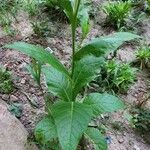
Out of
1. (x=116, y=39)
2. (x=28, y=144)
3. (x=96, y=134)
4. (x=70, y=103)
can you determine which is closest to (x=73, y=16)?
(x=116, y=39)

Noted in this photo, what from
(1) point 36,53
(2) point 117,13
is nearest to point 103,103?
(1) point 36,53

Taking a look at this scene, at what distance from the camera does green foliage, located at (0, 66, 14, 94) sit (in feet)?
11.4

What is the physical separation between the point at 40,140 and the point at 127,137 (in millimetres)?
851

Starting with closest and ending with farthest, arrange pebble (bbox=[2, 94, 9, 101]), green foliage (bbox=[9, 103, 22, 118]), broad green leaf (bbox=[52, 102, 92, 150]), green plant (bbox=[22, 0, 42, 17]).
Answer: broad green leaf (bbox=[52, 102, 92, 150]) → green foliage (bbox=[9, 103, 22, 118]) → pebble (bbox=[2, 94, 9, 101]) → green plant (bbox=[22, 0, 42, 17])

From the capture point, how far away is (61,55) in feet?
13.3

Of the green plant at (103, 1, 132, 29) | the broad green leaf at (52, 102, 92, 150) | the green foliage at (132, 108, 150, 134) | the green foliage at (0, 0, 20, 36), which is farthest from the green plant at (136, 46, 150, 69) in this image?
the broad green leaf at (52, 102, 92, 150)

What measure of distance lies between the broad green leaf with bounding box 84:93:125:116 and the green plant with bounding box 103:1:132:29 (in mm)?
1858

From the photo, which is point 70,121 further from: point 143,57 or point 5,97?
point 143,57

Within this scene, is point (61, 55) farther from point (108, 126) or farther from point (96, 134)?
point (96, 134)

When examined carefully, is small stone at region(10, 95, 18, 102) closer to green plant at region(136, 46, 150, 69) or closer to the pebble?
the pebble

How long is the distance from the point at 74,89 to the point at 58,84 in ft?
0.50

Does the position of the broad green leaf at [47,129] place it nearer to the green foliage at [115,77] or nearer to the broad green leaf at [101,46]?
the broad green leaf at [101,46]

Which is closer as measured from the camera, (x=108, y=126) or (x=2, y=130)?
(x=2, y=130)

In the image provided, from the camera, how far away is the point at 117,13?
14.9 ft
